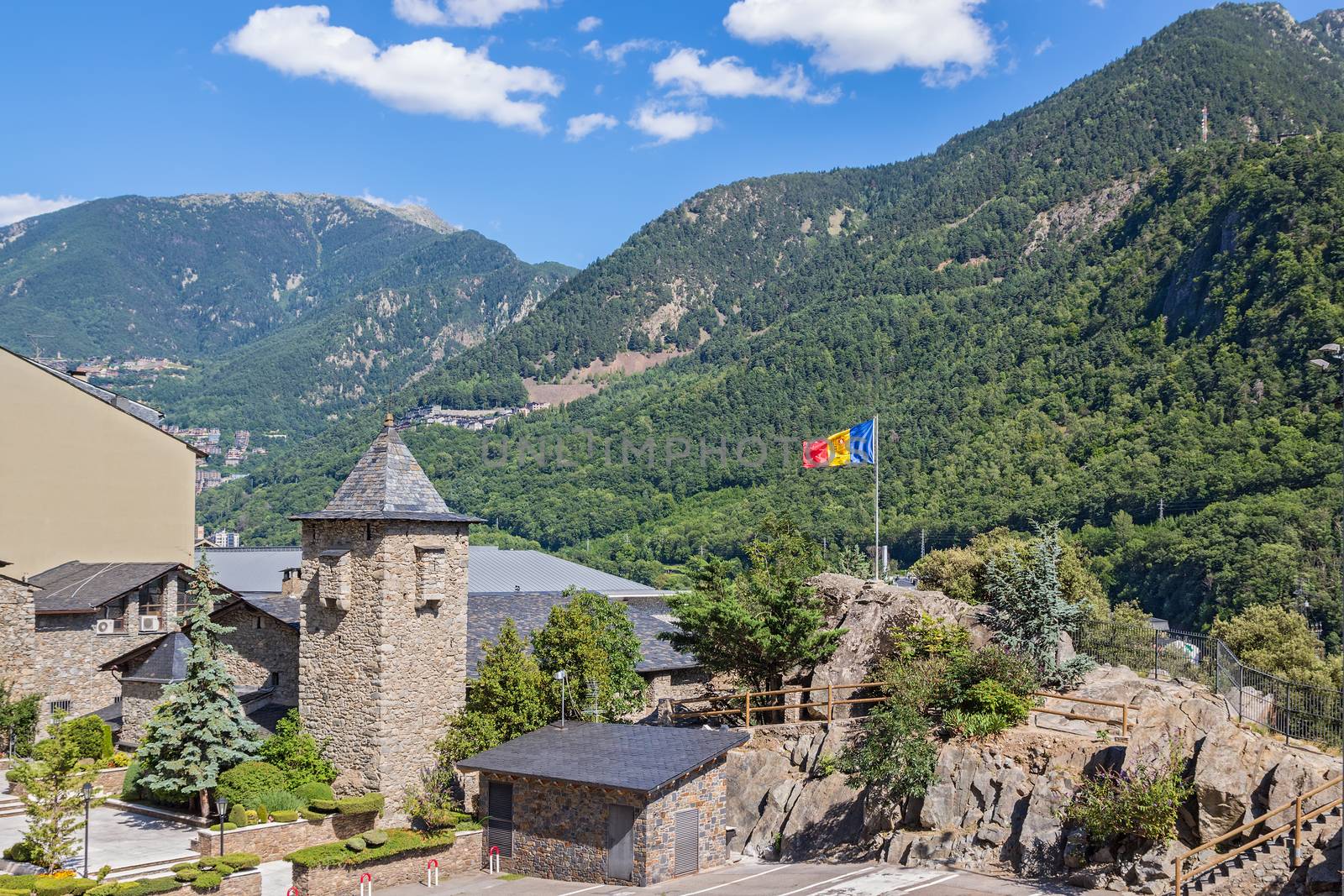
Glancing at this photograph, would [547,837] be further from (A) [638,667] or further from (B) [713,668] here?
(A) [638,667]

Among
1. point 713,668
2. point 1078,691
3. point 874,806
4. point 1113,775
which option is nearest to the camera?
point 1113,775

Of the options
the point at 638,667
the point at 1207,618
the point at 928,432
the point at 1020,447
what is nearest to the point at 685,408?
the point at 928,432

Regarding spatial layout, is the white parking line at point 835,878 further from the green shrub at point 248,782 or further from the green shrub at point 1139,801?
the green shrub at point 248,782

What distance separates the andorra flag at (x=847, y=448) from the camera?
46250 mm

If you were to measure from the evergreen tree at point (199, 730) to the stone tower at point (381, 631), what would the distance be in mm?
1943

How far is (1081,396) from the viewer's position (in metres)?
121

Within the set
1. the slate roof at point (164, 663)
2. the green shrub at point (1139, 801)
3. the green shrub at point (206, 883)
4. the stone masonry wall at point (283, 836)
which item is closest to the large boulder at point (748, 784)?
the green shrub at point (1139, 801)

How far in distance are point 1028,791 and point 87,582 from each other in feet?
116

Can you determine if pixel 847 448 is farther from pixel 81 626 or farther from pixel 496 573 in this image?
pixel 81 626

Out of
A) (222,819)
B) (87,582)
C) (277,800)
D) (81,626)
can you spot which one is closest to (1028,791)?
(277,800)

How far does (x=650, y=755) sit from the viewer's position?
29344mm

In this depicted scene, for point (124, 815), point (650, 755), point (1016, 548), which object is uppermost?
point (1016, 548)

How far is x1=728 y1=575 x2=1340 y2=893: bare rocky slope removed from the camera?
2317 cm

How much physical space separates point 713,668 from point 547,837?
8414mm
